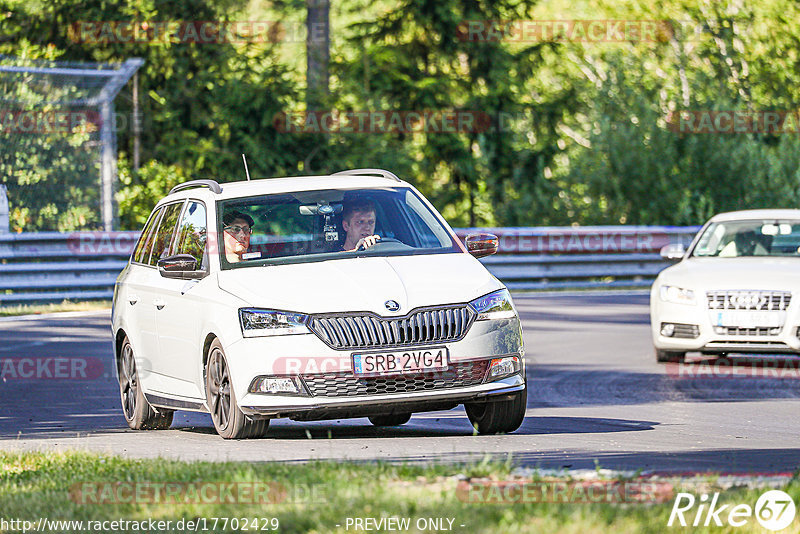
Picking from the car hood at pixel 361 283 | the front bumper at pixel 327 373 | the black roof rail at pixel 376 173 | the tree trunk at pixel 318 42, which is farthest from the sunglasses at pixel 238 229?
the tree trunk at pixel 318 42

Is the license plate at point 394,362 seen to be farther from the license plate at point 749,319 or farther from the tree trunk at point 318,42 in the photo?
the tree trunk at point 318,42

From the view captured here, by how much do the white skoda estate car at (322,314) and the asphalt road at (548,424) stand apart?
28cm

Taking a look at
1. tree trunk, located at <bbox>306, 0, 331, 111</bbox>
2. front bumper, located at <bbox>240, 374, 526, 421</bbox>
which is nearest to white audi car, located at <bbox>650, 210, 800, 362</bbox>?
front bumper, located at <bbox>240, 374, 526, 421</bbox>

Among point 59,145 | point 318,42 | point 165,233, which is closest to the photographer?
point 165,233

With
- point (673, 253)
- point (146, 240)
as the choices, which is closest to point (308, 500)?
point (146, 240)

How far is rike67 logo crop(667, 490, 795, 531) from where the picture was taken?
19.8ft

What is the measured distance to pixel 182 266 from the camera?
34.4 feet

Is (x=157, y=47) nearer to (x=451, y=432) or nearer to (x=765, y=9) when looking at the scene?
(x=765, y=9)

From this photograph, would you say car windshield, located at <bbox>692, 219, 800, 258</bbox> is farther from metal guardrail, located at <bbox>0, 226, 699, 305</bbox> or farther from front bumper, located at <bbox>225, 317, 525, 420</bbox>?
metal guardrail, located at <bbox>0, 226, 699, 305</bbox>

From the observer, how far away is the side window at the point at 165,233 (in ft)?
38.1

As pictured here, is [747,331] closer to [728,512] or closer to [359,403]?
[359,403]

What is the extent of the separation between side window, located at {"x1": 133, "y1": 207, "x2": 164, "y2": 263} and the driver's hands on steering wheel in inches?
85.2

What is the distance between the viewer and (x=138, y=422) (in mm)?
11539

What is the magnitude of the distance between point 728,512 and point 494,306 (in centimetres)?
374
